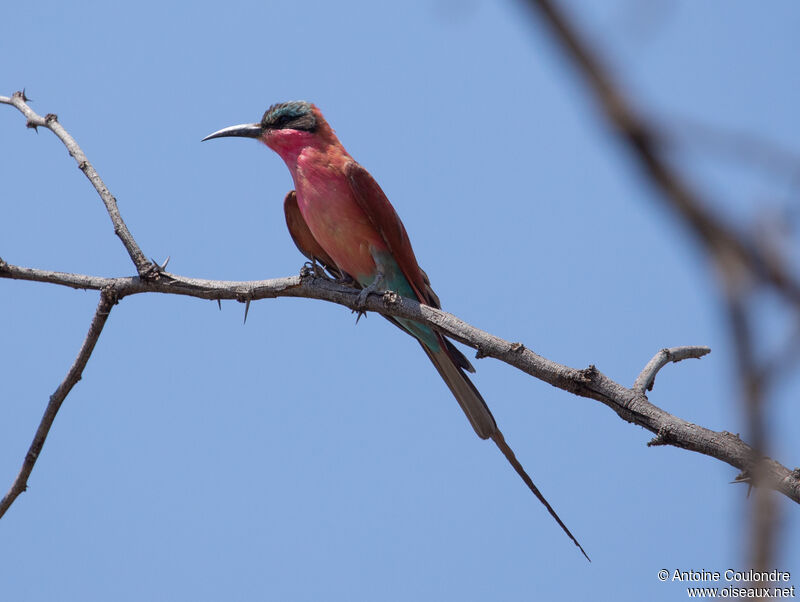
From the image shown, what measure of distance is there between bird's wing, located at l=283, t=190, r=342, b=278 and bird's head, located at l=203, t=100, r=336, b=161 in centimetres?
24

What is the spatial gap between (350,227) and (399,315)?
0.91 metres

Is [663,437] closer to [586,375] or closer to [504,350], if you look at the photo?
[586,375]

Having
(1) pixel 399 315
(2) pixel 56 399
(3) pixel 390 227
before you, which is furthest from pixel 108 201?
(3) pixel 390 227

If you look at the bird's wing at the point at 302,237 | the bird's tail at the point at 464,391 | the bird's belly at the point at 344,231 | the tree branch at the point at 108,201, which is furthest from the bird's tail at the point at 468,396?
the tree branch at the point at 108,201

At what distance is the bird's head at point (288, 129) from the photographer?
165 inches

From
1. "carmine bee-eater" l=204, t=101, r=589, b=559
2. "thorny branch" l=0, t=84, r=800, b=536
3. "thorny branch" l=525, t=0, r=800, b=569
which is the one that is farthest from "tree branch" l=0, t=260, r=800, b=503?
"thorny branch" l=525, t=0, r=800, b=569

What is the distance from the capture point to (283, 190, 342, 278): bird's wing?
4.15 metres

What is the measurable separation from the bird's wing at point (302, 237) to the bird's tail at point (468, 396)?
847 millimetres

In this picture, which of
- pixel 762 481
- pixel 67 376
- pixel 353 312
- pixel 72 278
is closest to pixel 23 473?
pixel 67 376

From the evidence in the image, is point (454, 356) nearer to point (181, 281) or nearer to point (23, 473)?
point (181, 281)

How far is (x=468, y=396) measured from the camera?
11.0 ft

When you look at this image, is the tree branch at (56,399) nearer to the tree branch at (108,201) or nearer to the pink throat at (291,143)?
the tree branch at (108,201)

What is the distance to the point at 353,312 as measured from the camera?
3.27 meters

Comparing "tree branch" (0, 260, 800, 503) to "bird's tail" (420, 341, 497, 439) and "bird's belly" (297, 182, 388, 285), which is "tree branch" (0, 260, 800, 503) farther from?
"bird's belly" (297, 182, 388, 285)
